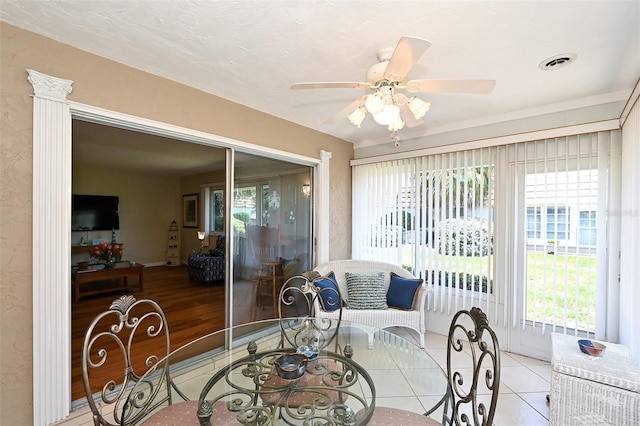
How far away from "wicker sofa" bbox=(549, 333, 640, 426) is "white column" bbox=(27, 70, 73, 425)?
10.5 ft

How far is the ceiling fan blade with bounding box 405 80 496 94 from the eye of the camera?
161 cm

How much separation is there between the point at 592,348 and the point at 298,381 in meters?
1.98

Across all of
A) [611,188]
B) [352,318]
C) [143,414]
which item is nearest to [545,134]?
[611,188]

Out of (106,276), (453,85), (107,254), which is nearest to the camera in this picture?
(453,85)

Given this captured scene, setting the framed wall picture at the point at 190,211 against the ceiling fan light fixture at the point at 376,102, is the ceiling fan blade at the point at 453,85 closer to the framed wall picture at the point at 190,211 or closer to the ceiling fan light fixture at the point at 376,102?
the ceiling fan light fixture at the point at 376,102

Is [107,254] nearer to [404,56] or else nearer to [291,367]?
[291,367]

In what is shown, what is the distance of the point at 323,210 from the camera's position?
3783 mm

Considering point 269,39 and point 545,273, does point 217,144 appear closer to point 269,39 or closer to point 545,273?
point 269,39

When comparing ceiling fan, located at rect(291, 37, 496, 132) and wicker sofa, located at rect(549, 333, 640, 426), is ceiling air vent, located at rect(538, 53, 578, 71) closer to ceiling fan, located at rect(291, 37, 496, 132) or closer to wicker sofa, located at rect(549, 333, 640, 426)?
ceiling fan, located at rect(291, 37, 496, 132)

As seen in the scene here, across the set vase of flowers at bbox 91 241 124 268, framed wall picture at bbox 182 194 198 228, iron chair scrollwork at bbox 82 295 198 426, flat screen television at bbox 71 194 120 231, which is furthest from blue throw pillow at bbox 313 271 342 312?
flat screen television at bbox 71 194 120 231

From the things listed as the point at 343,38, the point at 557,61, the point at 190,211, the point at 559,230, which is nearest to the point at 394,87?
the point at 343,38

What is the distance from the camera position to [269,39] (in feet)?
5.90

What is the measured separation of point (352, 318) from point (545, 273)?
1.95 meters

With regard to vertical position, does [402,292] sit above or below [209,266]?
above
